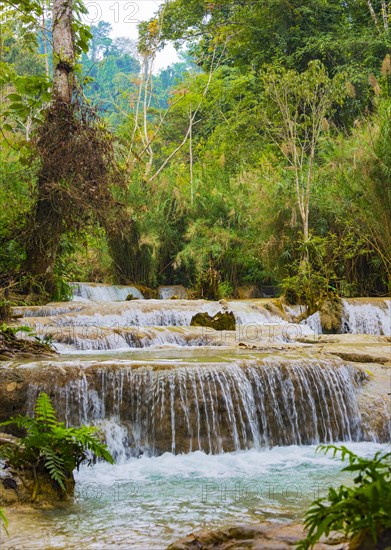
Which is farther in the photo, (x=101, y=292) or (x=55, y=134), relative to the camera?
(x=101, y=292)

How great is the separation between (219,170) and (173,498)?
642 inches

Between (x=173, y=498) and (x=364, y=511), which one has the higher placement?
(x=364, y=511)

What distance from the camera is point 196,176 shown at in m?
19.2

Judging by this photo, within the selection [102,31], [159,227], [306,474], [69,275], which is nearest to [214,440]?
[306,474]

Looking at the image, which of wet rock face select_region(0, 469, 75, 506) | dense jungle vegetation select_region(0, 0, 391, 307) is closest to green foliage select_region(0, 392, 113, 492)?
wet rock face select_region(0, 469, 75, 506)

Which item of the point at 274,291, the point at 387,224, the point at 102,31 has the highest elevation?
the point at 102,31

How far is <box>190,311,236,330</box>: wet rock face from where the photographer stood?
10453 millimetres

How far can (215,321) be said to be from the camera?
10.5m

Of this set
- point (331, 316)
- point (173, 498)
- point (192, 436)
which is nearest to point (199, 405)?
point (192, 436)

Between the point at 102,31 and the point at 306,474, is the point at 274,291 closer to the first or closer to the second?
the point at 306,474

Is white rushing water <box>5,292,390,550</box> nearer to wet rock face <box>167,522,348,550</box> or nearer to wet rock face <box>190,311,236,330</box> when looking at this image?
wet rock face <box>167,522,348,550</box>

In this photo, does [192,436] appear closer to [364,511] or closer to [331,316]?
[364,511]

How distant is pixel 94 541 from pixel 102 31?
69264 millimetres

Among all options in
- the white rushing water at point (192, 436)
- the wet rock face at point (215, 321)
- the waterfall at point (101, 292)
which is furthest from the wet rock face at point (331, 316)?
the white rushing water at point (192, 436)
